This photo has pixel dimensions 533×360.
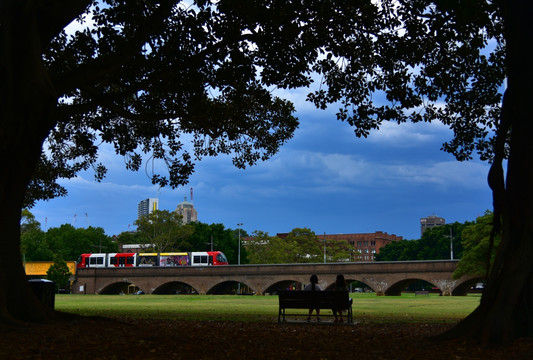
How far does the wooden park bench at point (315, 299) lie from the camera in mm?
11859

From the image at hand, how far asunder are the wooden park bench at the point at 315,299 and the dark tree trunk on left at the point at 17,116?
5.04 m

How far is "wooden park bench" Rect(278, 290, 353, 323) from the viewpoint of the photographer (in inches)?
467

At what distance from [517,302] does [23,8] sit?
8548 mm

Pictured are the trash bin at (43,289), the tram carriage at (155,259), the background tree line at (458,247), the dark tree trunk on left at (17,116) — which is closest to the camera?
the dark tree trunk on left at (17,116)

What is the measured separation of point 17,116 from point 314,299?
7.02 m

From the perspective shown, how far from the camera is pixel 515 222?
7660mm

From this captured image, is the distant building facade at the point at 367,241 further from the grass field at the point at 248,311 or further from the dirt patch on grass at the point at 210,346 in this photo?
the dirt patch on grass at the point at 210,346

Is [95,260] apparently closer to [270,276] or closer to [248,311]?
[270,276]

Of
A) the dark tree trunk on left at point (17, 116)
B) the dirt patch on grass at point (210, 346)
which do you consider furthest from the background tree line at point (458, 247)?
the dark tree trunk on left at point (17, 116)

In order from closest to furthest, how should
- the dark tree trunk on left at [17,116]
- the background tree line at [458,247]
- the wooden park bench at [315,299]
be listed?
the dark tree trunk on left at [17,116], the wooden park bench at [315,299], the background tree line at [458,247]

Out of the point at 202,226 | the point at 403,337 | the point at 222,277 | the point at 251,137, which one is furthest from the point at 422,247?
the point at 403,337

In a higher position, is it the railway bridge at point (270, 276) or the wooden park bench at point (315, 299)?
the wooden park bench at point (315, 299)

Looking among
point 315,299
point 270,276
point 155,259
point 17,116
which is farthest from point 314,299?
point 155,259

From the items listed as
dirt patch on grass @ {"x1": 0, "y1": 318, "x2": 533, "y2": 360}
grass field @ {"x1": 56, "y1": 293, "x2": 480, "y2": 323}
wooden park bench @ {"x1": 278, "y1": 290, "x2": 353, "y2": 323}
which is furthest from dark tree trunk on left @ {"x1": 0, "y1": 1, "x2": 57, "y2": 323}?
grass field @ {"x1": 56, "y1": 293, "x2": 480, "y2": 323}
